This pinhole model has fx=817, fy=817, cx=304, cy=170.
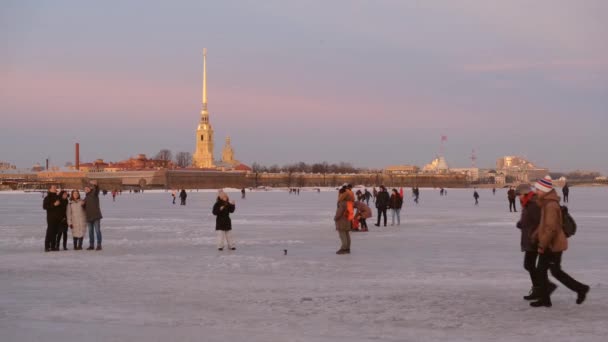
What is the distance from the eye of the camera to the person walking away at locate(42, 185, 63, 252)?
48.4 ft

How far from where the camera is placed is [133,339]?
6.65 meters

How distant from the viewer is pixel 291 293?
9297 mm

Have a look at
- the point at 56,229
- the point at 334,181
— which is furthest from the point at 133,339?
the point at 334,181

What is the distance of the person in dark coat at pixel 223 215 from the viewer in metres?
14.3

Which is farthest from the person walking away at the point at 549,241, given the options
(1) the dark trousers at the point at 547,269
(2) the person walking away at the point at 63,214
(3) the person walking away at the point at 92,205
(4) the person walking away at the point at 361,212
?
(4) the person walking away at the point at 361,212

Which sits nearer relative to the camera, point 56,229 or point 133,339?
point 133,339

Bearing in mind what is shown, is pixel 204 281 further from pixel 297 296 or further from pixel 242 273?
pixel 297 296

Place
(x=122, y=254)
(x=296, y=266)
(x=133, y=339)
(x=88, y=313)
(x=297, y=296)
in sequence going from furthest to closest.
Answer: (x=122, y=254), (x=296, y=266), (x=297, y=296), (x=88, y=313), (x=133, y=339)

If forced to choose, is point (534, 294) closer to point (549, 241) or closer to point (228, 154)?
point (549, 241)

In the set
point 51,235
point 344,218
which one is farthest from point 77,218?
point 344,218

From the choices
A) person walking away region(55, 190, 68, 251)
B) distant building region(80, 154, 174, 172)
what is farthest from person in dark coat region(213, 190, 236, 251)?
distant building region(80, 154, 174, 172)

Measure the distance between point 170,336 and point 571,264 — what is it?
299 inches

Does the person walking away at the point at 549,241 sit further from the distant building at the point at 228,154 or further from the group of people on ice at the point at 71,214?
the distant building at the point at 228,154

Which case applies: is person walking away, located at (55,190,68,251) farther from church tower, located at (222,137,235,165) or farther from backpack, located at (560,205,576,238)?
church tower, located at (222,137,235,165)
